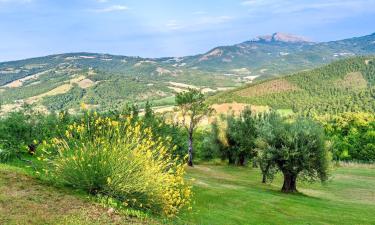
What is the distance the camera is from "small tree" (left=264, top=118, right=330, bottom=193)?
151ft

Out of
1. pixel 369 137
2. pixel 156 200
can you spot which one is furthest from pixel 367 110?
pixel 156 200

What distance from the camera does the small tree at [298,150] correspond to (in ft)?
151

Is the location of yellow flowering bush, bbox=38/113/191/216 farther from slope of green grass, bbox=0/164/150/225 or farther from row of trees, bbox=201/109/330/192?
row of trees, bbox=201/109/330/192

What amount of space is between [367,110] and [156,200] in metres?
194

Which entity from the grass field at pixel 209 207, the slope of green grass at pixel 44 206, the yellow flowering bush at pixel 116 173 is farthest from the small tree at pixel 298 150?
the slope of green grass at pixel 44 206

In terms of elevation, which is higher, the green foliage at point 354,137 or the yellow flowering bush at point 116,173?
the yellow flowering bush at point 116,173

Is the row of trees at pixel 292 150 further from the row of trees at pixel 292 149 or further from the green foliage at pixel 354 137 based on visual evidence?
the green foliage at pixel 354 137

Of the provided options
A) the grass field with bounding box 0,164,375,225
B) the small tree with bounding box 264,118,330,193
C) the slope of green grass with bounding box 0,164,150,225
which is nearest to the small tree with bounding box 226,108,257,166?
the grass field with bounding box 0,164,375,225

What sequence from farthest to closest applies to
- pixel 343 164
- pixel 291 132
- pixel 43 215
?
pixel 343 164 → pixel 291 132 → pixel 43 215

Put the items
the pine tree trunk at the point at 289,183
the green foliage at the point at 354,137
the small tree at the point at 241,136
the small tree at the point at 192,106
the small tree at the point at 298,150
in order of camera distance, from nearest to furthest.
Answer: the small tree at the point at 298,150, the pine tree trunk at the point at 289,183, the small tree at the point at 192,106, the small tree at the point at 241,136, the green foliage at the point at 354,137

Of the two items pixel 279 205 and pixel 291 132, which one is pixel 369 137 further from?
pixel 279 205

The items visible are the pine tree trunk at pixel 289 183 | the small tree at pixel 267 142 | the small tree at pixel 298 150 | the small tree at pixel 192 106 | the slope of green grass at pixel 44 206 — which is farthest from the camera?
the small tree at pixel 192 106

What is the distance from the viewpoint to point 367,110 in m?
191

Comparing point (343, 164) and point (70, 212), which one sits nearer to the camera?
point (70, 212)
